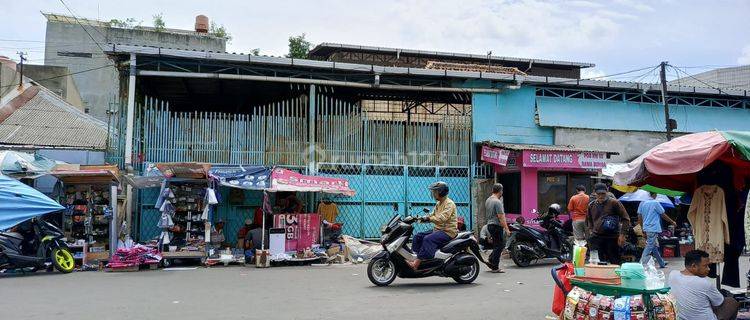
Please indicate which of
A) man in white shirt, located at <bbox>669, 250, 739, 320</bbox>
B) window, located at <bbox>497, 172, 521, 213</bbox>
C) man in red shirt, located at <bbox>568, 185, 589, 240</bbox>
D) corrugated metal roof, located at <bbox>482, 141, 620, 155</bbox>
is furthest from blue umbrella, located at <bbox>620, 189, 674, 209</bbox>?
man in white shirt, located at <bbox>669, 250, 739, 320</bbox>

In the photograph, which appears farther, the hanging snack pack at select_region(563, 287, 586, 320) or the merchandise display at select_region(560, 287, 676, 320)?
the hanging snack pack at select_region(563, 287, 586, 320)

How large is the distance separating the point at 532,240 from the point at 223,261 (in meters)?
6.33

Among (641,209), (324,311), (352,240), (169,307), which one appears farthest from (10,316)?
(641,209)

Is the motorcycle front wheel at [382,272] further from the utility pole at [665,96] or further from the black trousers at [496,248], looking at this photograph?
the utility pole at [665,96]

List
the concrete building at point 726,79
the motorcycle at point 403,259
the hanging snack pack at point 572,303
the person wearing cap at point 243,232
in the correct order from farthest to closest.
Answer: the concrete building at point 726,79
the person wearing cap at point 243,232
the motorcycle at point 403,259
the hanging snack pack at point 572,303

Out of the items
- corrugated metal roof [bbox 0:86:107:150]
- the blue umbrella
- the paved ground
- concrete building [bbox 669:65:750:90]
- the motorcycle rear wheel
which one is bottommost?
the paved ground

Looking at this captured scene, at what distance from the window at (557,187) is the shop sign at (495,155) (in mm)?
1083

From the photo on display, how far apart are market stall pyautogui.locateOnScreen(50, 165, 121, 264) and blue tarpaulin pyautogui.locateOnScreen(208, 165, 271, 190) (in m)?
2.09

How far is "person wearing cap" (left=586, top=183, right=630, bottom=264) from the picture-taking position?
861 centimetres

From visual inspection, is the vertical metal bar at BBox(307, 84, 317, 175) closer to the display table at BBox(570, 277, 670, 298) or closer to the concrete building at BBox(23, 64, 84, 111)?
the display table at BBox(570, 277, 670, 298)

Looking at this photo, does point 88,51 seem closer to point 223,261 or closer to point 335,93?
point 335,93

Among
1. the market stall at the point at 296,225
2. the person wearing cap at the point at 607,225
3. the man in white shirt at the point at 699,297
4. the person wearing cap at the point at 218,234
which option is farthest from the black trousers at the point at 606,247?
the person wearing cap at the point at 218,234

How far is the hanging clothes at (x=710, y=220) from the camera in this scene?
21.3 feet

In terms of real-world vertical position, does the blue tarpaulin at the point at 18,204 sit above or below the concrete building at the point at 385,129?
below
